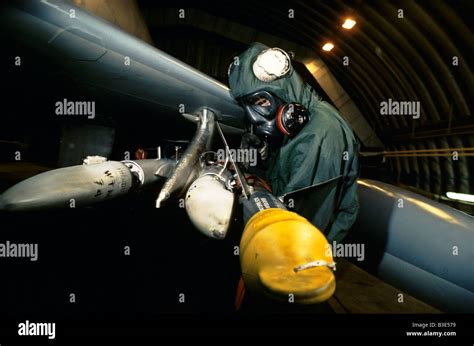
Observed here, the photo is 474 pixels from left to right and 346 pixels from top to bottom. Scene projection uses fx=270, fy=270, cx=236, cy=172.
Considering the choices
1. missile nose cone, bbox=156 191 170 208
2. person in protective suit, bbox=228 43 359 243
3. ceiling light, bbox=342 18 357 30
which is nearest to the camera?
missile nose cone, bbox=156 191 170 208

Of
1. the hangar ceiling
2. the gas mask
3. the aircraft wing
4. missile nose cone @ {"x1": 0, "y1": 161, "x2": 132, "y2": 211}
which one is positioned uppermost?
the hangar ceiling

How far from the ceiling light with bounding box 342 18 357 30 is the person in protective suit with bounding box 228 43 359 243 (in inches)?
265

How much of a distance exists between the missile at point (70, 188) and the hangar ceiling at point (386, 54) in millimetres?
5781

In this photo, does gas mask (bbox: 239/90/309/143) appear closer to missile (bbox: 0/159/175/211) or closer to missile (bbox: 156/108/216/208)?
missile (bbox: 156/108/216/208)

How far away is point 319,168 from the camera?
9.05 ft

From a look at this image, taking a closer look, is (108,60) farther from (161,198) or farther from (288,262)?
(288,262)

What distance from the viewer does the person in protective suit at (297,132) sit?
9.07ft

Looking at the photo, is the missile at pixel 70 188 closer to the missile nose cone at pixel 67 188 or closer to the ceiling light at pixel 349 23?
the missile nose cone at pixel 67 188

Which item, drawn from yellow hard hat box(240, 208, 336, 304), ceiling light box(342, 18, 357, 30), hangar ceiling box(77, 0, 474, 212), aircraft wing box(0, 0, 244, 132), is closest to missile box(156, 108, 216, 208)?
aircraft wing box(0, 0, 244, 132)

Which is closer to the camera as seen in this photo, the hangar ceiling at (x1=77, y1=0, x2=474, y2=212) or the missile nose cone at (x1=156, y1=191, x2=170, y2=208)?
→ the missile nose cone at (x1=156, y1=191, x2=170, y2=208)

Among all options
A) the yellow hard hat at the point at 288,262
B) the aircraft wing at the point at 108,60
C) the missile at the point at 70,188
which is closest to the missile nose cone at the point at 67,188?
the missile at the point at 70,188

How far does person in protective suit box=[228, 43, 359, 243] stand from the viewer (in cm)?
276

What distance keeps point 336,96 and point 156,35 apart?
8978mm


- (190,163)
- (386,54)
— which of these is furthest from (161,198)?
(386,54)
